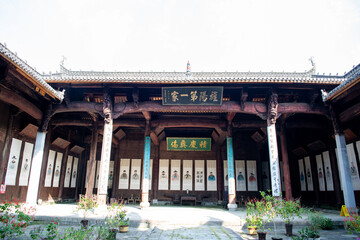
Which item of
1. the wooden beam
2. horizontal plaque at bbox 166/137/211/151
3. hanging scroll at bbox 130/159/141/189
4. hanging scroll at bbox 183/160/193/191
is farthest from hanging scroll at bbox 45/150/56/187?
hanging scroll at bbox 183/160/193/191

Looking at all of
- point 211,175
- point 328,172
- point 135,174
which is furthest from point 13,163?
point 328,172

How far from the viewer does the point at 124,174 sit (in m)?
15.3

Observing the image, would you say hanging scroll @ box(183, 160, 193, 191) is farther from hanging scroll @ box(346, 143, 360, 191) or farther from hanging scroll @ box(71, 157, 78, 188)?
hanging scroll @ box(346, 143, 360, 191)

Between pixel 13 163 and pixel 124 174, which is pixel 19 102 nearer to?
pixel 13 163

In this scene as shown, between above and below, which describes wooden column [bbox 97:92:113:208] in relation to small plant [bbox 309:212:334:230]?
above

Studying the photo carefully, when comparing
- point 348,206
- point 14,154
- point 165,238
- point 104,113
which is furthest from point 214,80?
point 14,154

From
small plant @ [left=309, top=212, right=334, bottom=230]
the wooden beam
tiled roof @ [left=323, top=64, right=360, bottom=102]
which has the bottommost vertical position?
small plant @ [left=309, top=212, right=334, bottom=230]

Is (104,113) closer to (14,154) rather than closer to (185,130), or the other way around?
(14,154)

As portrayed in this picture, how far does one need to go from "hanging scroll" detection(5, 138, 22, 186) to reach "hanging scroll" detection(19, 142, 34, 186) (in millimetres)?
349

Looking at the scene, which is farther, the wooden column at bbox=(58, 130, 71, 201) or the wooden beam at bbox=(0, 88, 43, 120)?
the wooden column at bbox=(58, 130, 71, 201)

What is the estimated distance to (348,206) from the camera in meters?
8.46

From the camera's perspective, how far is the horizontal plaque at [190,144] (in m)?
14.4

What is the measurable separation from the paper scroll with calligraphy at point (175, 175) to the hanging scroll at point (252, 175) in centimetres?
422

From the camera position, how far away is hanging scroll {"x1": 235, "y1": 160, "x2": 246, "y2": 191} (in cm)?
1466
